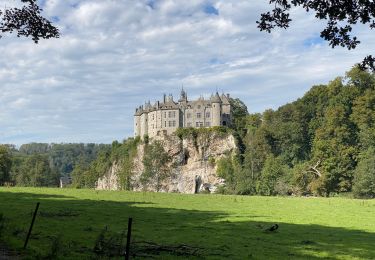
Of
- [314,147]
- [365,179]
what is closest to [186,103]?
[314,147]

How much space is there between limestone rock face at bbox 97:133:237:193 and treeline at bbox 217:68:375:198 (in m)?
5.61

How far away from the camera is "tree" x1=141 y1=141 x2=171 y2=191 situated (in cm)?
12781

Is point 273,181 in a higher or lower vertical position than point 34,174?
lower

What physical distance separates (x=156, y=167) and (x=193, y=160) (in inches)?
731

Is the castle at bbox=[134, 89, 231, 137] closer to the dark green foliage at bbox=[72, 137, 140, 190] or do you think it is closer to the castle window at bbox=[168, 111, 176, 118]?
the castle window at bbox=[168, 111, 176, 118]

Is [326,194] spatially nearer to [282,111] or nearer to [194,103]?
[282,111]

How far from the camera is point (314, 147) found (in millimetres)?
108312

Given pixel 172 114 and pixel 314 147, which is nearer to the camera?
pixel 314 147

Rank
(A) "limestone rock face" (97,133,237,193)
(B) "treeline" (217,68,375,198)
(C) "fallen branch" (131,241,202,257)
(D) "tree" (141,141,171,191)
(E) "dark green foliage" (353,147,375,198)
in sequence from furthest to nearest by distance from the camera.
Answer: (A) "limestone rock face" (97,133,237,193), (D) "tree" (141,141,171,191), (B) "treeline" (217,68,375,198), (E) "dark green foliage" (353,147,375,198), (C) "fallen branch" (131,241,202,257)

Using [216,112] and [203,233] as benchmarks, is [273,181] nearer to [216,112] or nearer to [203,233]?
[216,112]

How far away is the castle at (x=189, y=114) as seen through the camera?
150 metres

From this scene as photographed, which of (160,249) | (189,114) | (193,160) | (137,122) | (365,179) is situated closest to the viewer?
(160,249)

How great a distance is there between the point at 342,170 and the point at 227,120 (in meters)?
61.4

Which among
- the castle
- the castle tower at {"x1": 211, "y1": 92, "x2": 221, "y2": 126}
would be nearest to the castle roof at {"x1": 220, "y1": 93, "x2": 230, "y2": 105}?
the castle
